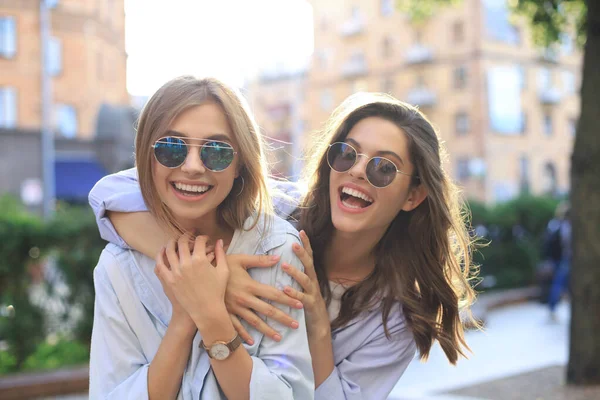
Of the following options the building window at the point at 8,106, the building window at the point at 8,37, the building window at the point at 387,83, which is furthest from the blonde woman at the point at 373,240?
the building window at the point at 387,83

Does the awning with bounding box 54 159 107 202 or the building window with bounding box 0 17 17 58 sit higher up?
the building window with bounding box 0 17 17 58

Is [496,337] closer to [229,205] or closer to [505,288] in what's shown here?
[505,288]

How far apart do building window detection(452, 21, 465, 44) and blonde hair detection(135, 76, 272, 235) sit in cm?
4115

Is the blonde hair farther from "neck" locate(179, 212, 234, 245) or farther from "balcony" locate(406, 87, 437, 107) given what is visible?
"balcony" locate(406, 87, 437, 107)

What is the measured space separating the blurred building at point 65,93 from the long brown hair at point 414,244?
23.4 m

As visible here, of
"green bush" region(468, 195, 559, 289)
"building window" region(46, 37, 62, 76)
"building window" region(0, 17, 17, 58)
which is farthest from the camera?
"building window" region(46, 37, 62, 76)

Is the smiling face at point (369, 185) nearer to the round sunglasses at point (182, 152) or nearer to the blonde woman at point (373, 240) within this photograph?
the blonde woman at point (373, 240)

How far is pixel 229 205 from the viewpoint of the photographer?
268 cm

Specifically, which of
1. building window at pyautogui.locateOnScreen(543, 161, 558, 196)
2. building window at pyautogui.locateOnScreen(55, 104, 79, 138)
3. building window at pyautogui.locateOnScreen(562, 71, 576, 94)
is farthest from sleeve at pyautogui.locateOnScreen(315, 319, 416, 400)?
building window at pyautogui.locateOnScreen(562, 71, 576, 94)

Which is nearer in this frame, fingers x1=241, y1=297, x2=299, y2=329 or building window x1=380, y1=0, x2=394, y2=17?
fingers x1=241, y1=297, x2=299, y2=329

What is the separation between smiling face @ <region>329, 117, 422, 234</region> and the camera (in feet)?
9.34

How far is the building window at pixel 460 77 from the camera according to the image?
1649 inches

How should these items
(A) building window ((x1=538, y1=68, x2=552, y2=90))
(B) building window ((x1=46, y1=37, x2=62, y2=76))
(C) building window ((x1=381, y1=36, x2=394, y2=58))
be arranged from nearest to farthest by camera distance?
(B) building window ((x1=46, y1=37, x2=62, y2=76)), (A) building window ((x1=538, y1=68, x2=552, y2=90)), (C) building window ((x1=381, y1=36, x2=394, y2=58))

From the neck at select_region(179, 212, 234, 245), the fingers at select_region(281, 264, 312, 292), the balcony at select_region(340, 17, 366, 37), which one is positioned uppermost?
the balcony at select_region(340, 17, 366, 37)
